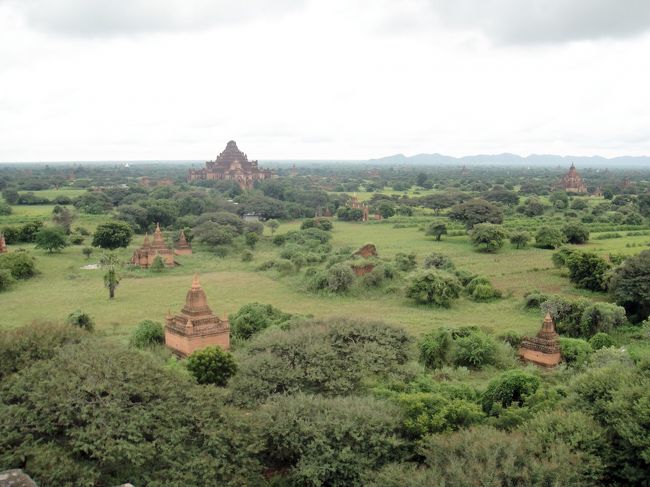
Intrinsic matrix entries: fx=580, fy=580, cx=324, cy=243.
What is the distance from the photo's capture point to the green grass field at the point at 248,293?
27328mm

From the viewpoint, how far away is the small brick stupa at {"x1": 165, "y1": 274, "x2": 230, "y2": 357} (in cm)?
2072

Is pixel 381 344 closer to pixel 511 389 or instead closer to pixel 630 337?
pixel 511 389

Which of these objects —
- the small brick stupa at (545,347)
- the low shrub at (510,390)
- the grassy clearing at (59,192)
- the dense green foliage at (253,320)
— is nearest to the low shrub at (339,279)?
A: the dense green foliage at (253,320)

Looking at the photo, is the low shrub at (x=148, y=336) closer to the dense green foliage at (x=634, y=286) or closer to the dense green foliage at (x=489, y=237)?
the dense green foliage at (x=634, y=286)

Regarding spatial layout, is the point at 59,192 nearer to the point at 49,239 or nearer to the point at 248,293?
the point at 49,239

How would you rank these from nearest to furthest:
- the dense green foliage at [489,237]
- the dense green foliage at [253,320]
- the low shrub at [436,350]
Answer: the low shrub at [436,350] < the dense green foliage at [253,320] < the dense green foliage at [489,237]

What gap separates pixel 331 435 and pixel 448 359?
9537mm

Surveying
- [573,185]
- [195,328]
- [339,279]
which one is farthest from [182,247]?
[573,185]

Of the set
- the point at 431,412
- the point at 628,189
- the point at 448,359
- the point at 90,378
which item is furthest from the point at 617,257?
the point at 628,189

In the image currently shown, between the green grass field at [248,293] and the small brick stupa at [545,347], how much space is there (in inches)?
148

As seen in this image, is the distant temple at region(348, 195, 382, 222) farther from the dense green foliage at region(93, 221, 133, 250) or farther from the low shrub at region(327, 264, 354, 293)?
the low shrub at region(327, 264, 354, 293)

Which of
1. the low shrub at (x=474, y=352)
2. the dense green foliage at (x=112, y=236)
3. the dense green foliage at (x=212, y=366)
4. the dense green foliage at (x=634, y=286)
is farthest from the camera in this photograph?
the dense green foliage at (x=112, y=236)

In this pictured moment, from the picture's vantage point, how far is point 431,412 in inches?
520

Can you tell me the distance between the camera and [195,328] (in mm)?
20781
